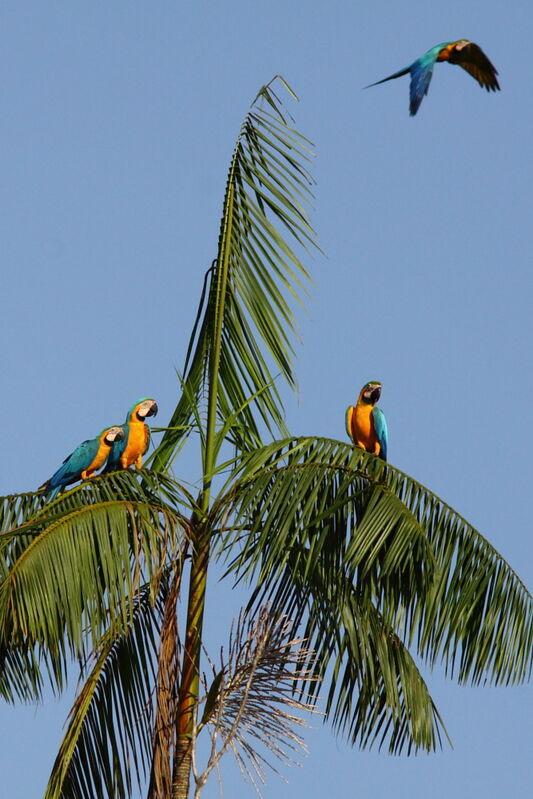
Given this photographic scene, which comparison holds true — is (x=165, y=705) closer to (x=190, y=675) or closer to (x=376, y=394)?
(x=190, y=675)

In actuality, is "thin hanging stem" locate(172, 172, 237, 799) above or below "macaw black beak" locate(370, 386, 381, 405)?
below

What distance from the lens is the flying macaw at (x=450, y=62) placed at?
25.8 feet

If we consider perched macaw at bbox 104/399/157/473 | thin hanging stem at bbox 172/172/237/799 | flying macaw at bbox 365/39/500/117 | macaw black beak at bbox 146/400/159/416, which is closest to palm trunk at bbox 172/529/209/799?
thin hanging stem at bbox 172/172/237/799

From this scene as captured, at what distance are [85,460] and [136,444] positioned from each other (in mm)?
443

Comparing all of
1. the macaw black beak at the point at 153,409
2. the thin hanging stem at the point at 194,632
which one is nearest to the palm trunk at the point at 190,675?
the thin hanging stem at the point at 194,632

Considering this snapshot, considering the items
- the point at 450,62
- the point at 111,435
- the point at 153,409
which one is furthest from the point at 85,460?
the point at 450,62

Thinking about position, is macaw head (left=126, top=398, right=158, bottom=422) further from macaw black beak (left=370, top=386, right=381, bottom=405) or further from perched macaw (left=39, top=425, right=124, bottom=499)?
macaw black beak (left=370, top=386, right=381, bottom=405)

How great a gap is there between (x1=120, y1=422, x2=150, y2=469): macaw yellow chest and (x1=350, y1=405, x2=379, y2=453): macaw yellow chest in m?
1.37

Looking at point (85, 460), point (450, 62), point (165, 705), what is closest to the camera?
point (165, 705)

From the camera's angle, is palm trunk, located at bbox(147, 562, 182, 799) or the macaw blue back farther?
the macaw blue back

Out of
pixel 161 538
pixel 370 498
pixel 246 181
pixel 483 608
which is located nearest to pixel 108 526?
pixel 161 538

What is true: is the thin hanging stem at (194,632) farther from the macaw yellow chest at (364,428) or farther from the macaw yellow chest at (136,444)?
the macaw yellow chest at (364,428)

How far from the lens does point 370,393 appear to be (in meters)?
8.62

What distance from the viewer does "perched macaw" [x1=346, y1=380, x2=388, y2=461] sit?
859 centimetres
